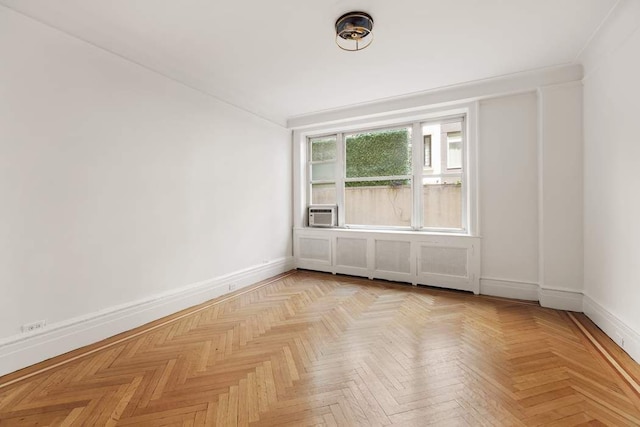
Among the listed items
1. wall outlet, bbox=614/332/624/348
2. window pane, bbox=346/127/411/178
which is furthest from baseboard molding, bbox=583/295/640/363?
window pane, bbox=346/127/411/178

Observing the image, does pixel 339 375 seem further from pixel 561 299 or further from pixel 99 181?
pixel 561 299

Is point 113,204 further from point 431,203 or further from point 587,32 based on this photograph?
point 587,32

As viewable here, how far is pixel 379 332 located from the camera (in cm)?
269

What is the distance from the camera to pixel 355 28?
7.66 ft

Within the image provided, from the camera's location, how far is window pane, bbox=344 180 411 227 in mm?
4602

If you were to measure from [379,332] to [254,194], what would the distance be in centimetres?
272

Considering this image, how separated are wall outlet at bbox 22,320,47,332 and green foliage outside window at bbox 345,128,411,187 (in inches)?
164

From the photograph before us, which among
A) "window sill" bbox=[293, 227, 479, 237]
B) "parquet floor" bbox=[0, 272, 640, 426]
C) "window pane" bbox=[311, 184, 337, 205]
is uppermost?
"window pane" bbox=[311, 184, 337, 205]

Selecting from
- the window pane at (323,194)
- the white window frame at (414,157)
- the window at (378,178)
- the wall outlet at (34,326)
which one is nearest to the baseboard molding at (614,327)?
the white window frame at (414,157)

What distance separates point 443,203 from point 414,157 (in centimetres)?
85

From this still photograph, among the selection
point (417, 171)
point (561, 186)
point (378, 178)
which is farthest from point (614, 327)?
point (378, 178)

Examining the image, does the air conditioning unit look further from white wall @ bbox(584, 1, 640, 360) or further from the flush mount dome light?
white wall @ bbox(584, 1, 640, 360)

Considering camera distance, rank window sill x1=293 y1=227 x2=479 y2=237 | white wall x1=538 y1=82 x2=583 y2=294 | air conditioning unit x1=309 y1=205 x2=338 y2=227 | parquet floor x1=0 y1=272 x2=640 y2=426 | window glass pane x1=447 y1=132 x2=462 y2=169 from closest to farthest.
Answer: parquet floor x1=0 y1=272 x2=640 y2=426, white wall x1=538 y1=82 x2=583 y2=294, window sill x1=293 y1=227 x2=479 y2=237, window glass pane x1=447 y1=132 x2=462 y2=169, air conditioning unit x1=309 y1=205 x2=338 y2=227

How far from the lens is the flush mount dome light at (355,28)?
2.27 meters
